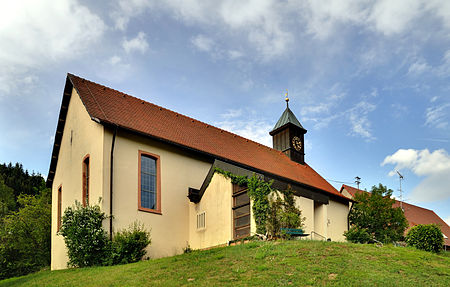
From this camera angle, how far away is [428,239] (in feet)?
58.4

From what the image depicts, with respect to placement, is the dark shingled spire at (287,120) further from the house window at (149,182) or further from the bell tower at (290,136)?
the house window at (149,182)

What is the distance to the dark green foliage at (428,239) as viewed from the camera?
17781 mm

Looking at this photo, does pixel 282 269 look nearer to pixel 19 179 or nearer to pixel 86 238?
pixel 86 238

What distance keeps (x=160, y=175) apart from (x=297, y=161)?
1346 cm

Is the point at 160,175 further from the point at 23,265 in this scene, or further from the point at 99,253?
the point at 23,265

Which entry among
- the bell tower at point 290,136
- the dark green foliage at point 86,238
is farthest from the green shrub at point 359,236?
the dark green foliage at point 86,238

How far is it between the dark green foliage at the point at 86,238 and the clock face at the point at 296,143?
55.7 feet

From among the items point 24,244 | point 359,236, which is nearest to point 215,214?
point 359,236

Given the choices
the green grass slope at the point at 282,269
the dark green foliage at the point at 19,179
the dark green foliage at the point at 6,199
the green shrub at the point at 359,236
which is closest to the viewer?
the green grass slope at the point at 282,269

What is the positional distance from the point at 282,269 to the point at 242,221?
22.1 feet

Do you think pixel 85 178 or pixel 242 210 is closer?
pixel 242 210

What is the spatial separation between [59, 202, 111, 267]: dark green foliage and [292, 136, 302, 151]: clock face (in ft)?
55.7

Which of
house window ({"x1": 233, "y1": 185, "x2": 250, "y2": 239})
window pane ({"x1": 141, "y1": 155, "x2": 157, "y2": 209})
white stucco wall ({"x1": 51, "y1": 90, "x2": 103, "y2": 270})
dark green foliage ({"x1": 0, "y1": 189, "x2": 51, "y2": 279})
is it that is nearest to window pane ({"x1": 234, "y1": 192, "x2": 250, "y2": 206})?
house window ({"x1": 233, "y1": 185, "x2": 250, "y2": 239})

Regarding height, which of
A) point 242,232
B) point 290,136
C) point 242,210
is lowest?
point 242,232
